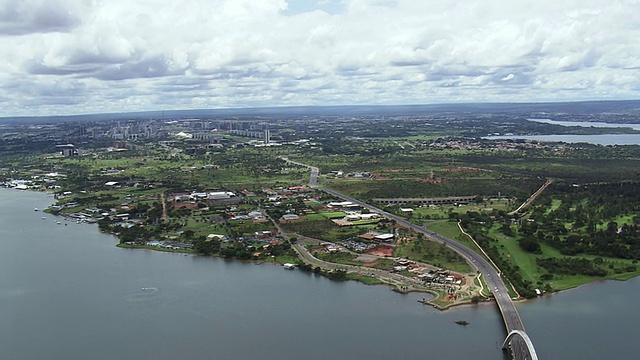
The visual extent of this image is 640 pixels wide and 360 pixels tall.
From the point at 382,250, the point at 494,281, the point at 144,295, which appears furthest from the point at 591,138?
the point at 144,295

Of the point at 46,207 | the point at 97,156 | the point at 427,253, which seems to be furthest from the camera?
the point at 97,156

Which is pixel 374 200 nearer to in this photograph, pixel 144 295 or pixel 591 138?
pixel 144 295

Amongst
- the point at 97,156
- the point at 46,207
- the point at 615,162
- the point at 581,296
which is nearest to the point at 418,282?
the point at 581,296

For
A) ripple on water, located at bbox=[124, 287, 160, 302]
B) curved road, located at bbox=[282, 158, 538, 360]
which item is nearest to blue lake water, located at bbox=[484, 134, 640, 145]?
curved road, located at bbox=[282, 158, 538, 360]

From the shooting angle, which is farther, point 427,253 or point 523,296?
point 427,253

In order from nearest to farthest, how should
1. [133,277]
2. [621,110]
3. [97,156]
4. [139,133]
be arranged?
[133,277]
[97,156]
[139,133]
[621,110]

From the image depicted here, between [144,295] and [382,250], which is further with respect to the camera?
[382,250]

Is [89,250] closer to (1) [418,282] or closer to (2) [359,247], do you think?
(2) [359,247]

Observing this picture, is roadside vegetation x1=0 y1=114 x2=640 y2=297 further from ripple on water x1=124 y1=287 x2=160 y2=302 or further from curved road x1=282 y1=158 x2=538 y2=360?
ripple on water x1=124 y1=287 x2=160 y2=302

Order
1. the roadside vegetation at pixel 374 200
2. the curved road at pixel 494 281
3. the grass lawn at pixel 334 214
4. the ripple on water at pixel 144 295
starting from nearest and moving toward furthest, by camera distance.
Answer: the curved road at pixel 494 281
the ripple on water at pixel 144 295
the roadside vegetation at pixel 374 200
the grass lawn at pixel 334 214

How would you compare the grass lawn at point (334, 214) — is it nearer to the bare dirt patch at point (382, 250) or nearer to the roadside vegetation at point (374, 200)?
the roadside vegetation at point (374, 200)

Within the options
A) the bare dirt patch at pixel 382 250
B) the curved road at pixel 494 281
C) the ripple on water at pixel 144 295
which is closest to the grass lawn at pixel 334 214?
the curved road at pixel 494 281
